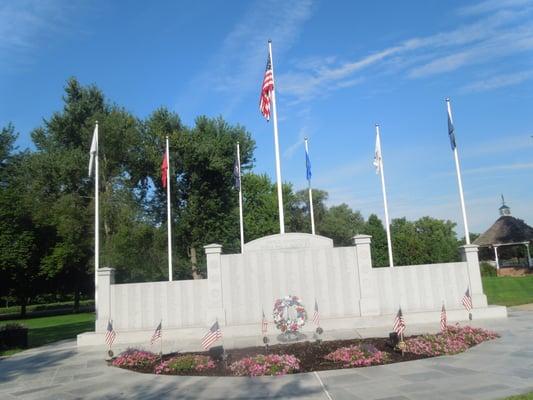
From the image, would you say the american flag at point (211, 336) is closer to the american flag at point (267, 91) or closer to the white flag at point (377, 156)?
the american flag at point (267, 91)

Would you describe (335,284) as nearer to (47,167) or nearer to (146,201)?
(146,201)

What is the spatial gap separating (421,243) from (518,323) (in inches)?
1242

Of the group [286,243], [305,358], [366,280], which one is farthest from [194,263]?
[305,358]

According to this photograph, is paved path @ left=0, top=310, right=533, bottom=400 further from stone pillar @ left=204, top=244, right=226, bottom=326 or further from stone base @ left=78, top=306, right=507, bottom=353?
stone pillar @ left=204, top=244, right=226, bottom=326

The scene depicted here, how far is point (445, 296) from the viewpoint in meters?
18.1

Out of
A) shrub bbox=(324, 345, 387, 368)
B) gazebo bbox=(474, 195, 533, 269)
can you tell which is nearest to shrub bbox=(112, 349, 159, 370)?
shrub bbox=(324, 345, 387, 368)

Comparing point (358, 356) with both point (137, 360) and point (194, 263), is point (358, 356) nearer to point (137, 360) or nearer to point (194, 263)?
point (137, 360)

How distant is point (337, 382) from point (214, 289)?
29.9ft

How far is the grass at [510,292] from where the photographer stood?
23.9 m

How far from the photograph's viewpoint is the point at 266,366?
1019 centimetres

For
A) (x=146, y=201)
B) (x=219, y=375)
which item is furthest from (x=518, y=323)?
(x=146, y=201)

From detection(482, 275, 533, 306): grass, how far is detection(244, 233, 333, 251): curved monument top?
1114 cm

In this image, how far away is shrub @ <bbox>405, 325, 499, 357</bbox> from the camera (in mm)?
11117

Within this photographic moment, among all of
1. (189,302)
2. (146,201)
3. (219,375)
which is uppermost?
(146,201)
